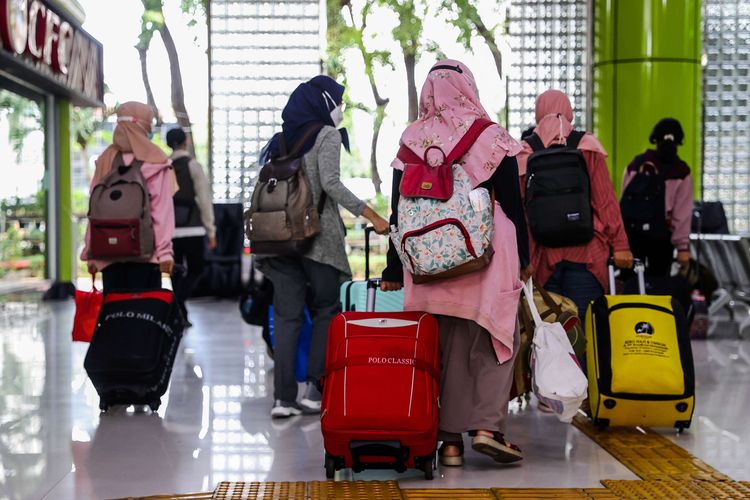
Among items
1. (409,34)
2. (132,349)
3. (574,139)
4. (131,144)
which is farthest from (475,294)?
(409,34)

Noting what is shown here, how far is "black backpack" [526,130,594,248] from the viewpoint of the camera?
14.0 ft

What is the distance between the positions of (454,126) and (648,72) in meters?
6.93

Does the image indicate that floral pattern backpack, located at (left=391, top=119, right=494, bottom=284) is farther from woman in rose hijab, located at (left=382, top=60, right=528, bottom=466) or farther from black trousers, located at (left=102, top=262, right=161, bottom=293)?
black trousers, located at (left=102, top=262, right=161, bottom=293)

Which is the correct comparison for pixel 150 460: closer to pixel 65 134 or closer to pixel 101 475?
pixel 101 475

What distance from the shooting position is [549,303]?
3.97m

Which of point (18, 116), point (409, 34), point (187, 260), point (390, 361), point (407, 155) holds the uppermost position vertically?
point (409, 34)

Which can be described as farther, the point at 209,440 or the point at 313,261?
the point at 313,261

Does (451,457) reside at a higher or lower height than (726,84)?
lower

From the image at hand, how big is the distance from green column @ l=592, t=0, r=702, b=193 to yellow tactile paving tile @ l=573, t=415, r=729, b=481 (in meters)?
6.18

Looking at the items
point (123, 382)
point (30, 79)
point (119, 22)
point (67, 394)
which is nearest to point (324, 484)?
point (123, 382)

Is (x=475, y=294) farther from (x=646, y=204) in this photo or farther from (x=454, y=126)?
(x=646, y=204)

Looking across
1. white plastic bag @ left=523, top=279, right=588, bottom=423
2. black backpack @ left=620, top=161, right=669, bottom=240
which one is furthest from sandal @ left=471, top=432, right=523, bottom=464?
black backpack @ left=620, top=161, right=669, bottom=240

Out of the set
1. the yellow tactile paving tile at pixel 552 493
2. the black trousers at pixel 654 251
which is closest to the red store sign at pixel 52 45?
the black trousers at pixel 654 251

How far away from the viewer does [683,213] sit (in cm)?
612
